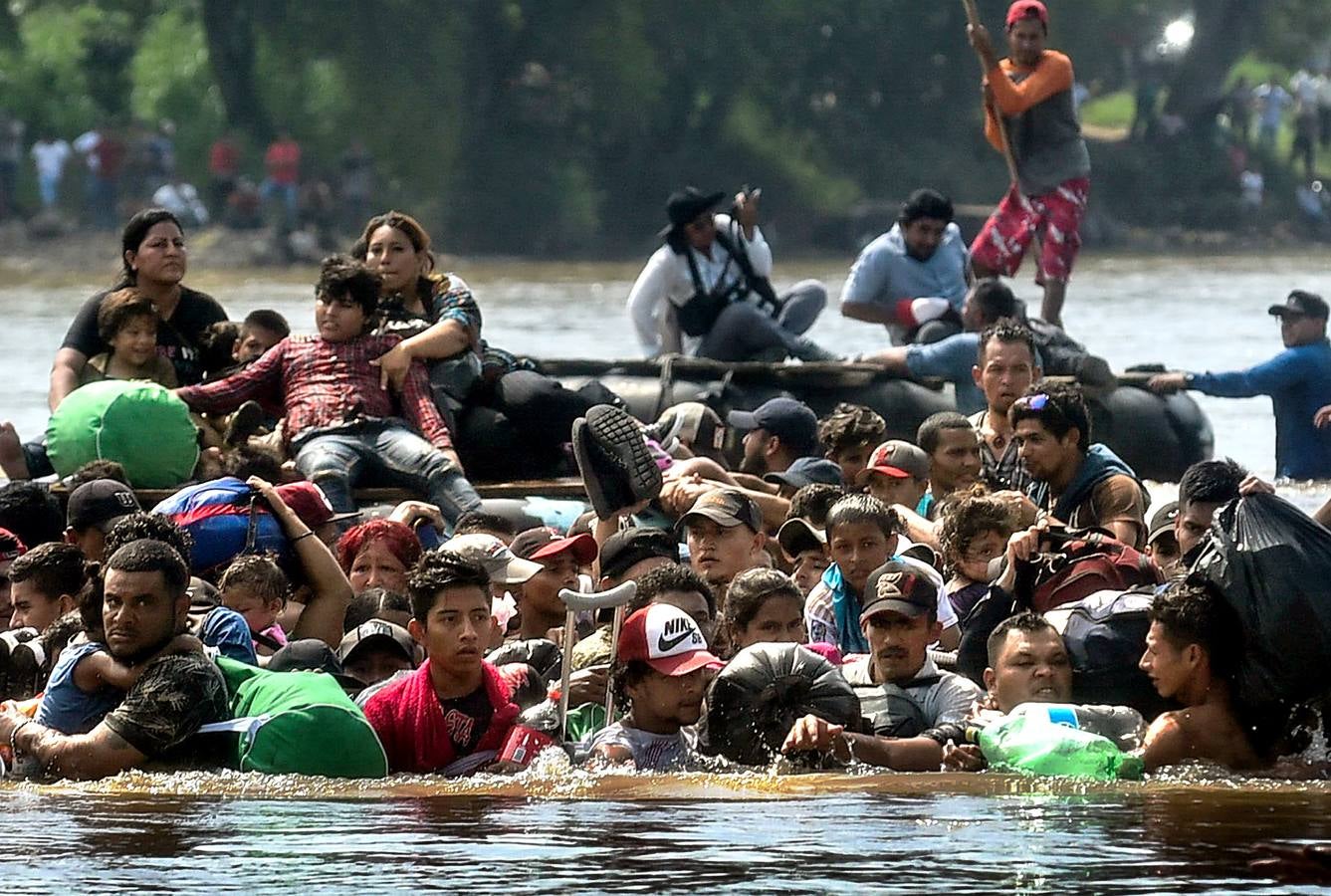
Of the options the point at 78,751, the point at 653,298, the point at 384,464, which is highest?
the point at 653,298

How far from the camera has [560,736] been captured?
948 cm

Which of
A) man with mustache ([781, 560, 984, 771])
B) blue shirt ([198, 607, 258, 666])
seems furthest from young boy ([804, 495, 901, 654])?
blue shirt ([198, 607, 258, 666])

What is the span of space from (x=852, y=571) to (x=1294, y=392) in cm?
696

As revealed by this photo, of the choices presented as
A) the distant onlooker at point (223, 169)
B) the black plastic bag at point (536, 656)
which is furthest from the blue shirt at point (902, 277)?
the distant onlooker at point (223, 169)

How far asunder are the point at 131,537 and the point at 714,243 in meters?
7.77

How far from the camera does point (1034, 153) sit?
18.2 m

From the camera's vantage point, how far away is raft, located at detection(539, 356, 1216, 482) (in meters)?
16.7

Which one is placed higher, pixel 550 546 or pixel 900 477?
pixel 900 477

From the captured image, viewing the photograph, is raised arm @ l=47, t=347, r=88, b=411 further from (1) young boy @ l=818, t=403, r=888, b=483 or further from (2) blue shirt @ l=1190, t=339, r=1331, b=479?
(2) blue shirt @ l=1190, t=339, r=1331, b=479

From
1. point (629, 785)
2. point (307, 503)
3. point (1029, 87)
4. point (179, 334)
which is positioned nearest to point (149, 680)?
point (629, 785)

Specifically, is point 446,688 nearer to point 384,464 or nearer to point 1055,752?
point 1055,752

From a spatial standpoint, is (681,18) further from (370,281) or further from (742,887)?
(742,887)

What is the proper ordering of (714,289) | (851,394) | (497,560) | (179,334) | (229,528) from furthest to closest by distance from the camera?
(714,289), (851,394), (179,334), (229,528), (497,560)

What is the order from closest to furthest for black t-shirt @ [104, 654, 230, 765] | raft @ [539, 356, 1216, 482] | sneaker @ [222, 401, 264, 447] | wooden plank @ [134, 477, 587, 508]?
1. black t-shirt @ [104, 654, 230, 765]
2. wooden plank @ [134, 477, 587, 508]
3. sneaker @ [222, 401, 264, 447]
4. raft @ [539, 356, 1216, 482]
